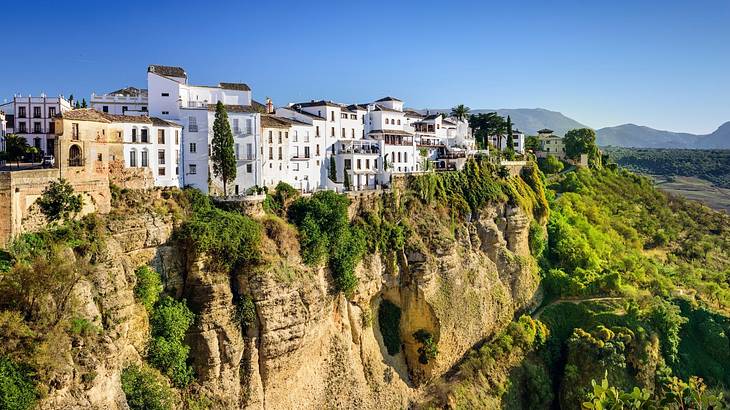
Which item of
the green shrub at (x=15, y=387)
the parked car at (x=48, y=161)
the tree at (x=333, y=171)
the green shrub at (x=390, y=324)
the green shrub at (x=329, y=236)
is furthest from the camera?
the tree at (x=333, y=171)

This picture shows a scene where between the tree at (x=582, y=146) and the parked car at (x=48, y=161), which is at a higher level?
the tree at (x=582, y=146)

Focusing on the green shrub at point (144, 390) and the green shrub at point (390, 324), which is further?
the green shrub at point (390, 324)

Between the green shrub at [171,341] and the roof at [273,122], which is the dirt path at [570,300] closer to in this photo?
the roof at [273,122]

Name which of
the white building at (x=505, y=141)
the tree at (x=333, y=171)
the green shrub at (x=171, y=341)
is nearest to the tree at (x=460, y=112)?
the white building at (x=505, y=141)

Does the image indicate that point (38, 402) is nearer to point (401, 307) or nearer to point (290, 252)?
point (290, 252)

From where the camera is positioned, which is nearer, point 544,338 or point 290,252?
point 290,252

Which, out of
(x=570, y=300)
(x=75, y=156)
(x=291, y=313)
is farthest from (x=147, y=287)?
(x=570, y=300)

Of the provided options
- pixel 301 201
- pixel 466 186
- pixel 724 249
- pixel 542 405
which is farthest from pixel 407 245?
pixel 724 249
